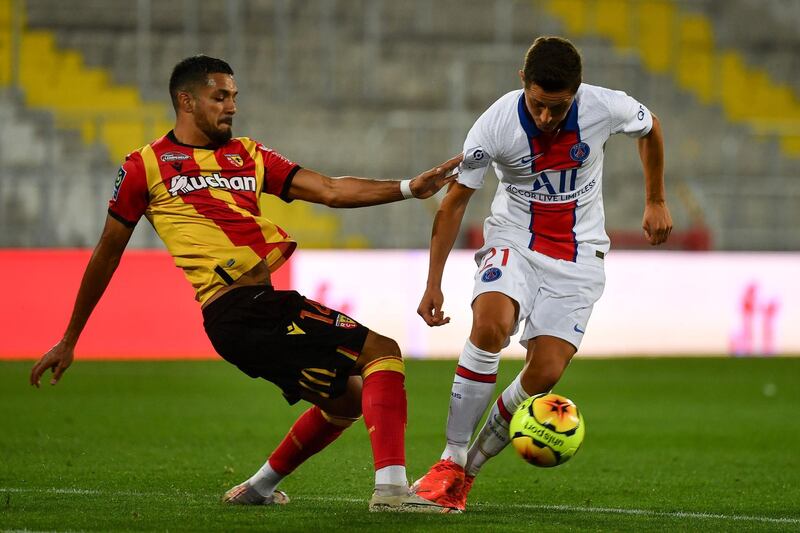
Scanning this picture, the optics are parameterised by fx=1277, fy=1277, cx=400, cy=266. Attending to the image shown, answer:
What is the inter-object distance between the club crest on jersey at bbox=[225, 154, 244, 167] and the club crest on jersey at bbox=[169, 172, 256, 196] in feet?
0.20

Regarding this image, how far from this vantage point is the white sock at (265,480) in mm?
5586

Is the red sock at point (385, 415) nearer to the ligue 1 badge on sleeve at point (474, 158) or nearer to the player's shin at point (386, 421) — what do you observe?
the player's shin at point (386, 421)

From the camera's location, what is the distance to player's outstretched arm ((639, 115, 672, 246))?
5.92 metres

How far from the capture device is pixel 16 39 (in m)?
19.2

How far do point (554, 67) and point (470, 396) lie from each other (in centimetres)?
148

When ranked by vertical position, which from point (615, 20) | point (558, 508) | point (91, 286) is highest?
point (615, 20)

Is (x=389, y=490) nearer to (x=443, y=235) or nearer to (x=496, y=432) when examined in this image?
(x=496, y=432)

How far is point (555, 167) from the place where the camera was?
5.81 metres

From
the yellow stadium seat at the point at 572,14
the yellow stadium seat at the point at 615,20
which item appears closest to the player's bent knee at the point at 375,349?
the yellow stadium seat at the point at 572,14

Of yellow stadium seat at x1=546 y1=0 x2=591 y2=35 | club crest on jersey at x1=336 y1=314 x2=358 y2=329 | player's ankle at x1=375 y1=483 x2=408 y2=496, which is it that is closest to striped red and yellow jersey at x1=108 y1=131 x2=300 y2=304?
club crest on jersey at x1=336 y1=314 x2=358 y2=329

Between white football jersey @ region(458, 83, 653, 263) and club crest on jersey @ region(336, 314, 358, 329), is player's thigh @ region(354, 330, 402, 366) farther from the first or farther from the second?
white football jersey @ region(458, 83, 653, 263)

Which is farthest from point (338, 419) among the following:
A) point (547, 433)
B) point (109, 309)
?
point (109, 309)

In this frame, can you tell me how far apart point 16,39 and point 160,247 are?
14.6 ft

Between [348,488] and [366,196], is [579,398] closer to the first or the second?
[348,488]
